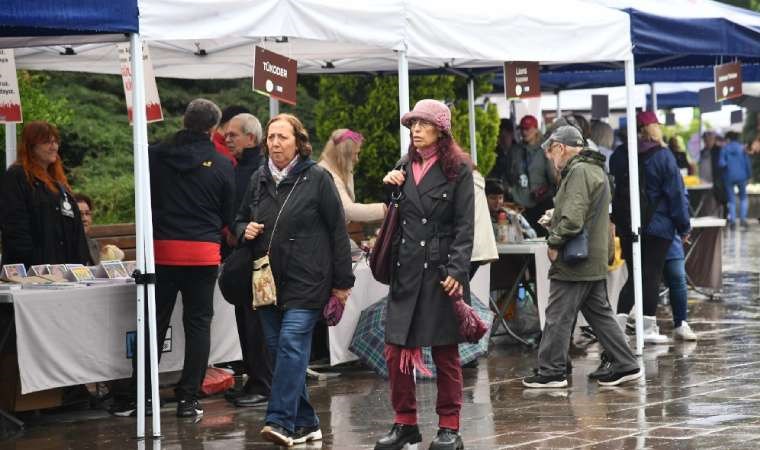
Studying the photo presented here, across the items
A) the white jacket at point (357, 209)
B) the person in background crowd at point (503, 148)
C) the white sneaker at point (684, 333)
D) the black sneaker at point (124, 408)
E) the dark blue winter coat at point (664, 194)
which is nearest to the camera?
the black sneaker at point (124, 408)

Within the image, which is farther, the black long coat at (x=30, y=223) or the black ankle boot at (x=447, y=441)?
the black long coat at (x=30, y=223)

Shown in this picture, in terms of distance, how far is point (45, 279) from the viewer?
8570mm

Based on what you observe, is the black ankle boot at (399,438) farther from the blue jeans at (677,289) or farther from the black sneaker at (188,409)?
the blue jeans at (677,289)

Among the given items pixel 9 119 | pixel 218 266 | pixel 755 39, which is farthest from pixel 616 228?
pixel 9 119

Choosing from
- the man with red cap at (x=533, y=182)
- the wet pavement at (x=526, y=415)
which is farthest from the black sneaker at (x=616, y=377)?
the man with red cap at (x=533, y=182)

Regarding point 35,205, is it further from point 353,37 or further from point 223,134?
point 353,37

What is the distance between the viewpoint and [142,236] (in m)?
7.82

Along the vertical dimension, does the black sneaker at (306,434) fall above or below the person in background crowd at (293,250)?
below

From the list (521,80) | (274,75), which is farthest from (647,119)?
(274,75)

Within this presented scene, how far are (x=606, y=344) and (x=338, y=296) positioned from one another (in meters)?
2.93

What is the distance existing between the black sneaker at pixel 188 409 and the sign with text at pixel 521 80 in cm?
394

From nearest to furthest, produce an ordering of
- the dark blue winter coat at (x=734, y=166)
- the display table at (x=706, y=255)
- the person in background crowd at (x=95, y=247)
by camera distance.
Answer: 1. the person in background crowd at (x=95, y=247)
2. the display table at (x=706, y=255)
3. the dark blue winter coat at (x=734, y=166)

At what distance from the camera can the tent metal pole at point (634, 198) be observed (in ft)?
35.9

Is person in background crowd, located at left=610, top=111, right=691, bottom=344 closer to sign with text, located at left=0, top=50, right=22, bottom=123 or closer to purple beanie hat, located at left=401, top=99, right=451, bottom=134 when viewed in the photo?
purple beanie hat, located at left=401, top=99, right=451, bottom=134
